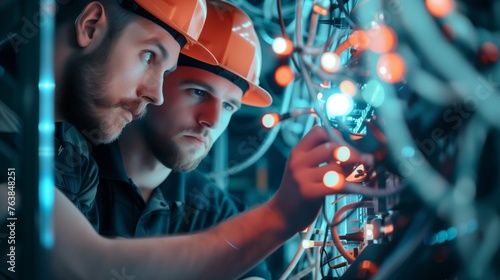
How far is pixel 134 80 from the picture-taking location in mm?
1425

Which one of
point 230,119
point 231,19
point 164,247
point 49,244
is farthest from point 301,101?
point 49,244

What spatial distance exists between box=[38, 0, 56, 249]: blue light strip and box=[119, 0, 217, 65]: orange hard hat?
1.04 ft

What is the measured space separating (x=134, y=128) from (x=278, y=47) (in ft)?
2.00

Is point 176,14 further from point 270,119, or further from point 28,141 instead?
point 28,141

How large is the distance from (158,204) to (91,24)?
1.85ft

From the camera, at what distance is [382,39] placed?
87 centimetres

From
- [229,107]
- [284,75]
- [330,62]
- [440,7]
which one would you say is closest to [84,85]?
[229,107]

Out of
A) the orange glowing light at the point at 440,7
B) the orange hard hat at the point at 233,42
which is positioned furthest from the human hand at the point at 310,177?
the orange hard hat at the point at 233,42

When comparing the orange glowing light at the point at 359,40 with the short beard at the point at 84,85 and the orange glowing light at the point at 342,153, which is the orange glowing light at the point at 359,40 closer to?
the orange glowing light at the point at 342,153

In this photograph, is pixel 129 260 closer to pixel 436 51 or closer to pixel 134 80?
pixel 134 80

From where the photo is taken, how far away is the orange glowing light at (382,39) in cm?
84

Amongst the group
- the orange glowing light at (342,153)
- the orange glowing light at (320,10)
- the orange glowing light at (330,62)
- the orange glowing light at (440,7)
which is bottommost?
the orange glowing light at (342,153)

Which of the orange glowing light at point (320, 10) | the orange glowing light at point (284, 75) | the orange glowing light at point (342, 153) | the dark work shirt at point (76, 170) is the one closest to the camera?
the orange glowing light at point (342, 153)

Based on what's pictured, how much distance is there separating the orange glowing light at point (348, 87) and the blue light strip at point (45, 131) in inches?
23.8
